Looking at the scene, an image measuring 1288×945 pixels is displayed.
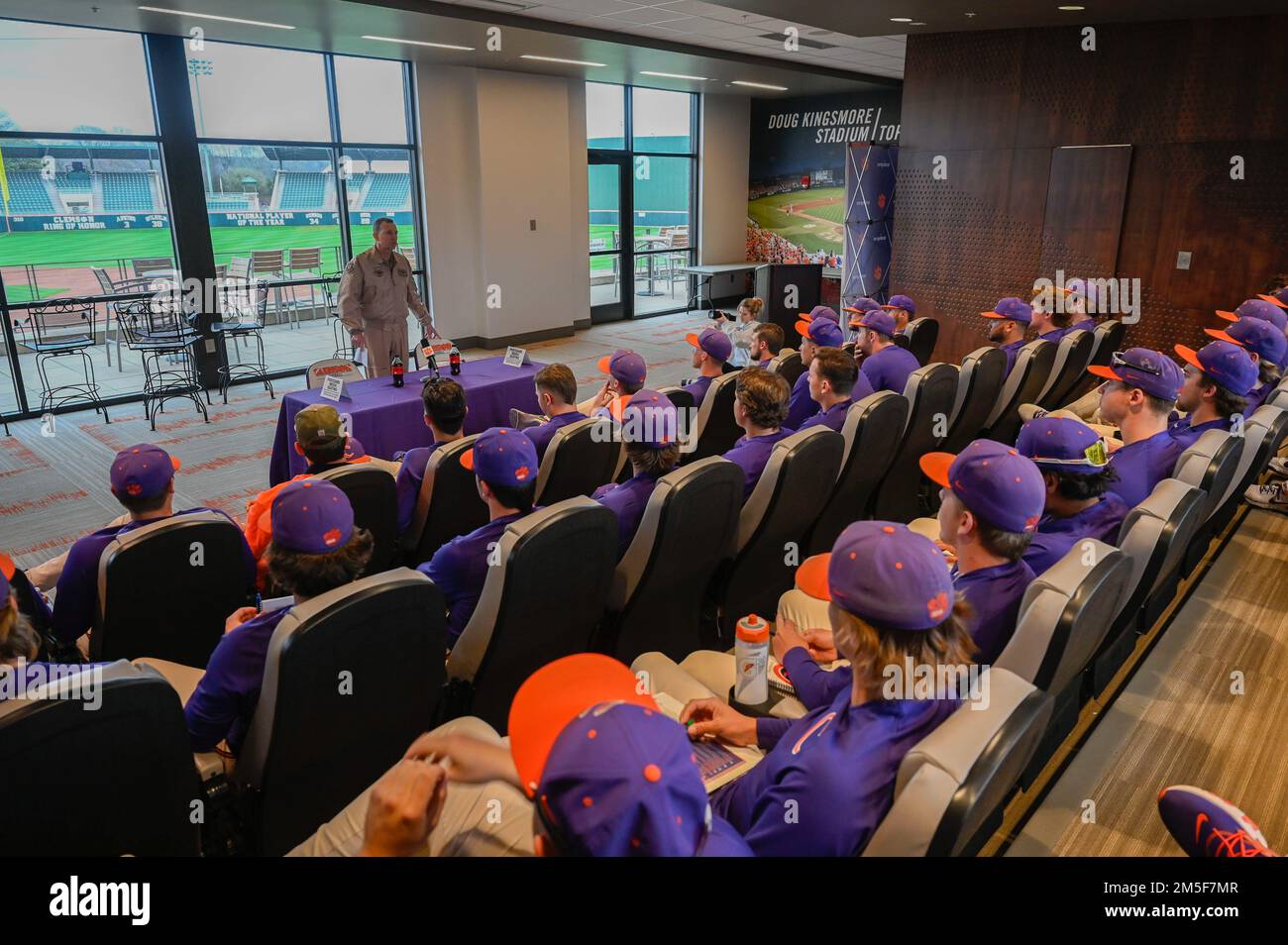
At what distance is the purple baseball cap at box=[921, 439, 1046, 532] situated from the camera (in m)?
2.00

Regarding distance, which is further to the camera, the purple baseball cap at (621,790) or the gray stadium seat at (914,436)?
the gray stadium seat at (914,436)

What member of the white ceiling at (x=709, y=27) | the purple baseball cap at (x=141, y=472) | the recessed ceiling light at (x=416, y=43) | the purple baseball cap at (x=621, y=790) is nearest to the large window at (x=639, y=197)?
the white ceiling at (x=709, y=27)

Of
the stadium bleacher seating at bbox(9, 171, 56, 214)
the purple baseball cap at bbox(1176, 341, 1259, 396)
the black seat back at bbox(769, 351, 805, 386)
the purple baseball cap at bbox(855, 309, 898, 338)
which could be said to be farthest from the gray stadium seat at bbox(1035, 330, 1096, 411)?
the stadium bleacher seating at bbox(9, 171, 56, 214)

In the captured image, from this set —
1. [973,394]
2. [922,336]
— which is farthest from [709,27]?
[973,394]

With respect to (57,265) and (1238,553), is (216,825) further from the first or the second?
(57,265)

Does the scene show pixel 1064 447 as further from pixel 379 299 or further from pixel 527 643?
pixel 379 299

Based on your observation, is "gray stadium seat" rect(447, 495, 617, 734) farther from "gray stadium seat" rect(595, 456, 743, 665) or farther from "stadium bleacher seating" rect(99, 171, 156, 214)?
"stadium bleacher seating" rect(99, 171, 156, 214)

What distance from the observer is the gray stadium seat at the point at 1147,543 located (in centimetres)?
235

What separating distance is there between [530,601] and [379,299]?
5682 mm

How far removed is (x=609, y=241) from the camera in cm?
1298

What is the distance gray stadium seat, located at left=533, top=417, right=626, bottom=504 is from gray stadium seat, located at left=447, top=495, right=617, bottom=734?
1097 mm

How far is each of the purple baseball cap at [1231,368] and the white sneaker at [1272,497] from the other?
1748 mm

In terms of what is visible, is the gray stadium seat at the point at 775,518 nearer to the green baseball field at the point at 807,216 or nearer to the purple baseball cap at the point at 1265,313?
the purple baseball cap at the point at 1265,313

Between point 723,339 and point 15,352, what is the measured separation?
6.73m
